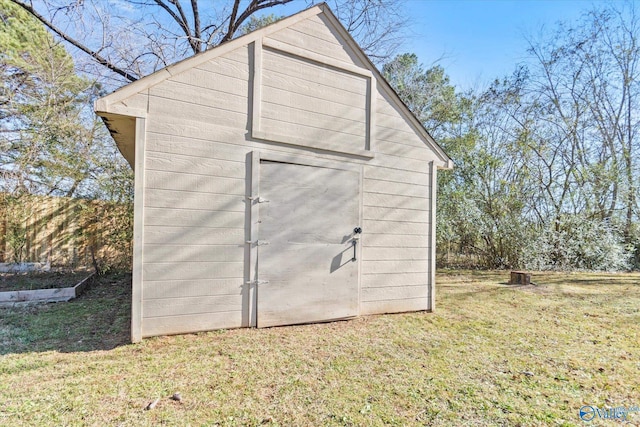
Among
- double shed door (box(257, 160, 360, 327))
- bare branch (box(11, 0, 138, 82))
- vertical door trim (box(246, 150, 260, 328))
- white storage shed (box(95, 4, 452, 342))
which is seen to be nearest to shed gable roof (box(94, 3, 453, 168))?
white storage shed (box(95, 4, 452, 342))

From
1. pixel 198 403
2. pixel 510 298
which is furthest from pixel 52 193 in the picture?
pixel 510 298

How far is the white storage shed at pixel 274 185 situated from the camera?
3.03m

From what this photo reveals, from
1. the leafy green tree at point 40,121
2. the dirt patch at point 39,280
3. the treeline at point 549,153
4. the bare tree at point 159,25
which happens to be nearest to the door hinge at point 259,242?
the dirt patch at point 39,280

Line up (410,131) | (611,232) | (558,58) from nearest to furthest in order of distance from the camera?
(410,131)
(611,232)
(558,58)

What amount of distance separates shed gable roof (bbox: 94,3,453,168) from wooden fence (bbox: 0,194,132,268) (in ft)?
8.78

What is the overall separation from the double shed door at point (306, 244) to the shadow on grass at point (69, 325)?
1.60 m

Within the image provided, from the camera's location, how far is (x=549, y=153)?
9.08 metres

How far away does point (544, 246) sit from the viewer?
8.45 meters

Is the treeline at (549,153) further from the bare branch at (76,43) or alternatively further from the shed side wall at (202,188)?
the bare branch at (76,43)

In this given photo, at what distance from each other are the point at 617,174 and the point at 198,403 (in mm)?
11637

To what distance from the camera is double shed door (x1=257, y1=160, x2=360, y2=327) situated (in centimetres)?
342

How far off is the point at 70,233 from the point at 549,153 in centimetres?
1280

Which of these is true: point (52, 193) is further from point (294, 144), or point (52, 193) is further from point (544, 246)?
point (544, 246)

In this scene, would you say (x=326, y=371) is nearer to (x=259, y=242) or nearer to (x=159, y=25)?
(x=259, y=242)
